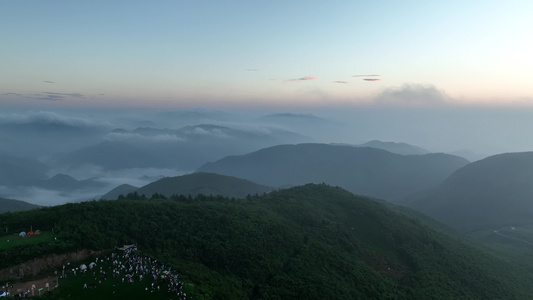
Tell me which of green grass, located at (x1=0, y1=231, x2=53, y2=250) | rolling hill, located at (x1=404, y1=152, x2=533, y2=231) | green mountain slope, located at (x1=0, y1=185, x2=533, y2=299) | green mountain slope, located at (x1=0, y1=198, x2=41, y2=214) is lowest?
rolling hill, located at (x1=404, y1=152, x2=533, y2=231)

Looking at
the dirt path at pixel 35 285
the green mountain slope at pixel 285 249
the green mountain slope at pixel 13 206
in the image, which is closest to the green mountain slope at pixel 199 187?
the green mountain slope at pixel 13 206

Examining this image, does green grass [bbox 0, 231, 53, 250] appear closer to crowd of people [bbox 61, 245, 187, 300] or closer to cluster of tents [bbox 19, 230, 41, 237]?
cluster of tents [bbox 19, 230, 41, 237]

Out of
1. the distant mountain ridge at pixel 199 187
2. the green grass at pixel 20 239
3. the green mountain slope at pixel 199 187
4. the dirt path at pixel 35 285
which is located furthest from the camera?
the green mountain slope at pixel 199 187

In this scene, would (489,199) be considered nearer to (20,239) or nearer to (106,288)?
(106,288)

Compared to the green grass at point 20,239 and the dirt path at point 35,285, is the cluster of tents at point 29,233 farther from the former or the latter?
the dirt path at point 35,285

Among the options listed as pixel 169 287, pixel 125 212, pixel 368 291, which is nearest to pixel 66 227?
pixel 125 212

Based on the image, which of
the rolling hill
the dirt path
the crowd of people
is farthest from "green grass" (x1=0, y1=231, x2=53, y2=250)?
the rolling hill

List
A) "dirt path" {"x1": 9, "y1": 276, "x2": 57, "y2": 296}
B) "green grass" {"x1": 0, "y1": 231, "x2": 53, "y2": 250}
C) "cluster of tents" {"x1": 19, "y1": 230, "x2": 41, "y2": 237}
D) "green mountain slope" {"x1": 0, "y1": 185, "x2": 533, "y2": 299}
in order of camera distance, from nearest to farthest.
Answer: "dirt path" {"x1": 9, "y1": 276, "x2": 57, "y2": 296} < "green grass" {"x1": 0, "y1": 231, "x2": 53, "y2": 250} < "cluster of tents" {"x1": 19, "y1": 230, "x2": 41, "y2": 237} < "green mountain slope" {"x1": 0, "y1": 185, "x2": 533, "y2": 299}
